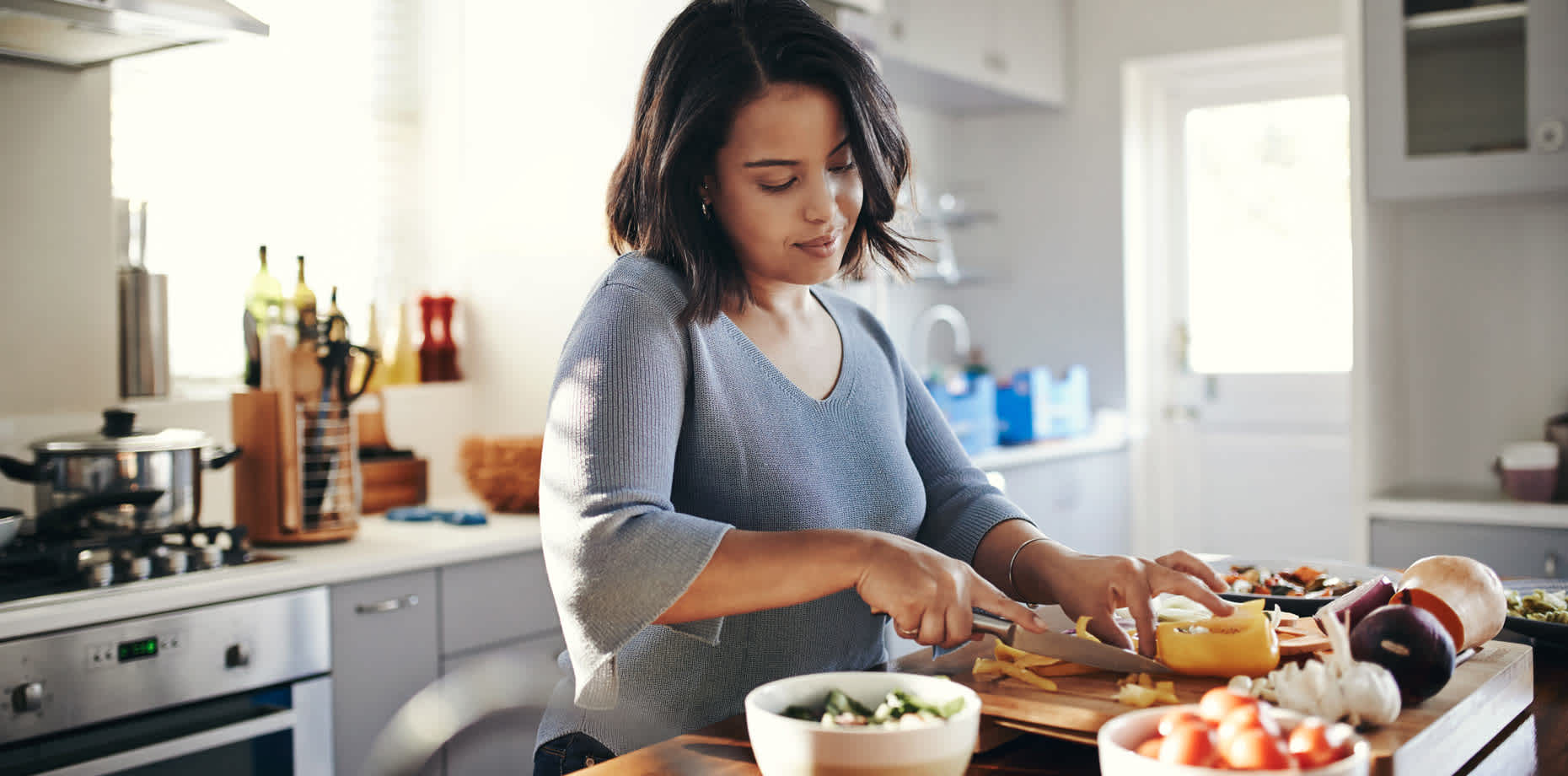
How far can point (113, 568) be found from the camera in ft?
5.79

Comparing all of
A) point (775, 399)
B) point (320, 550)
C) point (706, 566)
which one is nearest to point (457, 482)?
point (320, 550)

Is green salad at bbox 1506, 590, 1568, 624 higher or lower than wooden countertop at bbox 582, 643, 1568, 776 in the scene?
higher

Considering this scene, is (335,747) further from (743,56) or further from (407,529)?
(743,56)

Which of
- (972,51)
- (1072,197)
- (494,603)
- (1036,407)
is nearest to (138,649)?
(494,603)

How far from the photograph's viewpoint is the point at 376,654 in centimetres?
198

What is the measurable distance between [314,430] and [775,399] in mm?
1238

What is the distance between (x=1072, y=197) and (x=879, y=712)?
12.1 feet

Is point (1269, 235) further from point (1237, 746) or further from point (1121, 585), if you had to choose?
point (1237, 746)

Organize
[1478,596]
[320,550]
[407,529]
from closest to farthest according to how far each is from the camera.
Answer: [1478,596]
[320,550]
[407,529]

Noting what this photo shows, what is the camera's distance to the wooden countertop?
34.3 inches

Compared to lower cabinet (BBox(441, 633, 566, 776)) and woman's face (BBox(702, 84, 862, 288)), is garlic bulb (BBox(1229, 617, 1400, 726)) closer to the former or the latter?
woman's face (BBox(702, 84, 862, 288))

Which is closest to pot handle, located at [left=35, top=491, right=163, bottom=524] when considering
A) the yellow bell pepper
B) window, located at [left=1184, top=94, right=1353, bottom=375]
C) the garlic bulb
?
the yellow bell pepper

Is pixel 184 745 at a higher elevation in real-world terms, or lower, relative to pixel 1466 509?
lower

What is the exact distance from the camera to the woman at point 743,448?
0.98m
